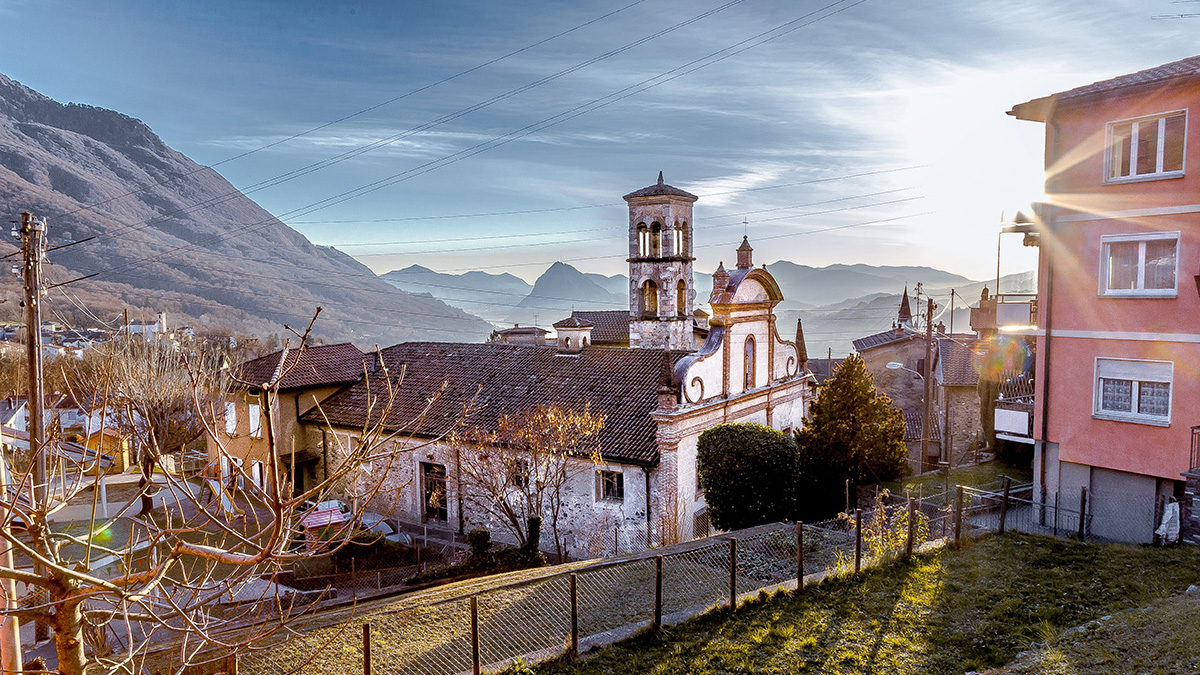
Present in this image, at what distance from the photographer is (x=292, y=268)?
607ft

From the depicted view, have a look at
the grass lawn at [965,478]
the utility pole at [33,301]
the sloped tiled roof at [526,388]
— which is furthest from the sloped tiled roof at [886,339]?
the utility pole at [33,301]

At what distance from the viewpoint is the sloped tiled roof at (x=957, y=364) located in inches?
1334

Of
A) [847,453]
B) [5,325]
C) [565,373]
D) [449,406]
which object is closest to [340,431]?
[449,406]

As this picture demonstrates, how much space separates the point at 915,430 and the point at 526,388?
2283 centimetres

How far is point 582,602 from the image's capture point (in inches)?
471

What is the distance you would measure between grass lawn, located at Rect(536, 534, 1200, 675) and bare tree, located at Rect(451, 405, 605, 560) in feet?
27.8

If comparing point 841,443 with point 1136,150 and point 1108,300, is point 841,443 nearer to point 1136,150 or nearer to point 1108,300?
point 1108,300

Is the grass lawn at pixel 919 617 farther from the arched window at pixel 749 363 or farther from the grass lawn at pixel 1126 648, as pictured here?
the arched window at pixel 749 363

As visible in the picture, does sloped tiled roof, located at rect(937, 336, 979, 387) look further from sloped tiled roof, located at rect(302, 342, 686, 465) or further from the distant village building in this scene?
sloped tiled roof, located at rect(302, 342, 686, 465)

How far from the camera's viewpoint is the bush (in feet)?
60.5

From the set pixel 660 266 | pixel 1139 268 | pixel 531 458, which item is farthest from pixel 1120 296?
pixel 660 266

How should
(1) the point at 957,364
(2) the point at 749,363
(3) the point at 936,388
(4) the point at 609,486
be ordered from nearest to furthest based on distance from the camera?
(4) the point at 609,486
(2) the point at 749,363
(1) the point at 957,364
(3) the point at 936,388

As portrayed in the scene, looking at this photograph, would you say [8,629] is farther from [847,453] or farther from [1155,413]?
[847,453]

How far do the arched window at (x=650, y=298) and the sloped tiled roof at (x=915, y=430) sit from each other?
13604 millimetres
